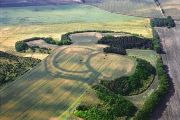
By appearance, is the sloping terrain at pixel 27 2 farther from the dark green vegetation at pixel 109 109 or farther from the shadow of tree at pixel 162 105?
the dark green vegetation at pixel 109 109

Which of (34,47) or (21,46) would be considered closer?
(21,46)

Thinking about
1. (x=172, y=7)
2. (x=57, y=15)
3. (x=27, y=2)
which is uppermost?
(x=172, y=7)

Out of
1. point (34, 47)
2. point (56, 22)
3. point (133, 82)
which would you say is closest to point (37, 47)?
point (34, 47)

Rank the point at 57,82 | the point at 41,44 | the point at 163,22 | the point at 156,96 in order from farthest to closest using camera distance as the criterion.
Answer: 1. the point at 163,22
2. the point at 41,44
3. the point at 57,82
4. the point at 156,96

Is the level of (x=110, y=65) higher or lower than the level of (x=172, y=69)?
lower

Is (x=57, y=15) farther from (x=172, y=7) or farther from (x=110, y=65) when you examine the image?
(x=110, y=65)

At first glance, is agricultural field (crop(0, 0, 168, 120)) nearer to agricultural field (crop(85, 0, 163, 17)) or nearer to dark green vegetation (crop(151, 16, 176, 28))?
agricultural field (crop(85, 0, 163, 17))

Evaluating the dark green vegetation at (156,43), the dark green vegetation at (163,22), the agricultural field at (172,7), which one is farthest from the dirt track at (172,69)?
the agricultural field at (172,7)
